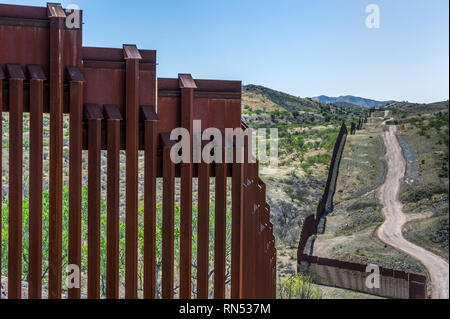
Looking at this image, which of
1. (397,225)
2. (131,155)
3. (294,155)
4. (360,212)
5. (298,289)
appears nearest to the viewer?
(131,155)

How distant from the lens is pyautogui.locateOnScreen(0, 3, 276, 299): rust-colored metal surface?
2.11 meters

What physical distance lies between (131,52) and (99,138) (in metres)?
0.39

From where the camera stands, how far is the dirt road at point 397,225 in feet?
82.6

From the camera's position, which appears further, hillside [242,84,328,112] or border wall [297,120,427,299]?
hillside [242,84,328,112]

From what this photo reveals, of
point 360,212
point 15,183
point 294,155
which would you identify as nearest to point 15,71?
point 15,183

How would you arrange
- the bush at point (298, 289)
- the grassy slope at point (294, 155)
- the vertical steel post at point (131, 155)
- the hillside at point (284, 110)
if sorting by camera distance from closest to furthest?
1. the vertical steel post at point (131, 155)
2. the bush at point (298, 289)
3. the grassy slope at point (294, 155)
4. the hillside at point (284, 110)

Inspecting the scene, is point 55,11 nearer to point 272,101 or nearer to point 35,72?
point 35,72

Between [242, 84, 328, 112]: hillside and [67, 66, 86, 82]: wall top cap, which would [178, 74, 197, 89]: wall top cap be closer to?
[67, 66, 86, 82]: wall top cap

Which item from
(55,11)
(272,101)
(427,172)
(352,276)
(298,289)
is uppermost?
(272,101)

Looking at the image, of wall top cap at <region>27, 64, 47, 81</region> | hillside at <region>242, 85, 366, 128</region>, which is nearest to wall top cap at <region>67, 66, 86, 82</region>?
wall top cap at <region>27, 64, 47, 81</region>

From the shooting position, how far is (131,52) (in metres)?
2.19

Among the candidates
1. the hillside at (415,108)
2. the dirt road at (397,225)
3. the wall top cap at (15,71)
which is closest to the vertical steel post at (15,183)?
the wall top cap at (15,71)

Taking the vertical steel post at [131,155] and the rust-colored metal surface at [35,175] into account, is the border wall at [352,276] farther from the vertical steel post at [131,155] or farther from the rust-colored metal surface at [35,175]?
the rust-colored metal surface at [35,175]

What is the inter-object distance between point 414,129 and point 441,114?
241cm
